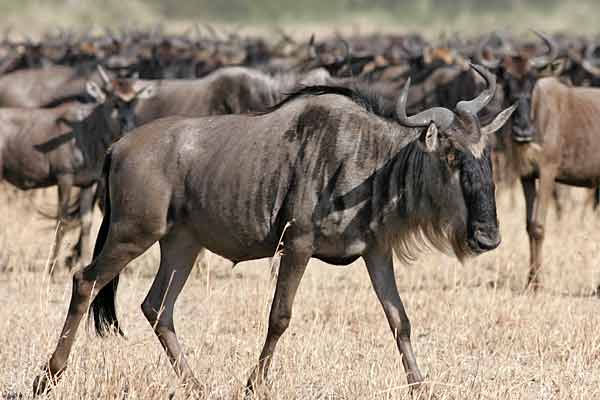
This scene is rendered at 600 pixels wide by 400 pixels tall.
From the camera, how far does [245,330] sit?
6094 mm

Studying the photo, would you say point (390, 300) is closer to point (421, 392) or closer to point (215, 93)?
point (421, 392)

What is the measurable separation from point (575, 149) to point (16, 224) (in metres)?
4.83

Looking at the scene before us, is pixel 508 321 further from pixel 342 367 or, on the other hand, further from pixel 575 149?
pixel 575 149

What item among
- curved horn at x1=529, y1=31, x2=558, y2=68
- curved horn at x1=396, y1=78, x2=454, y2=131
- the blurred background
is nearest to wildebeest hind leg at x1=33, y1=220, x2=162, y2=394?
curved horn at x1=396, y1=78, x2=454, y2=131

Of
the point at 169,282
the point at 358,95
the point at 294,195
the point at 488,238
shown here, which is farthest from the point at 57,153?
the point at 488,238

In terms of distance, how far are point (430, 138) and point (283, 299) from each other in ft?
3.07

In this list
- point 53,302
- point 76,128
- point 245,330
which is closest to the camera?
point 245,330

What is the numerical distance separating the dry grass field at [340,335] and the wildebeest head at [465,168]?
62cm

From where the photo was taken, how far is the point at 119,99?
32.5ft

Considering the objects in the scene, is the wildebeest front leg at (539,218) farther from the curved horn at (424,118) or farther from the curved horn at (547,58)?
the curved horn at (424,118)

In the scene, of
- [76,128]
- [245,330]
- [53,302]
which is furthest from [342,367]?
[76,128]

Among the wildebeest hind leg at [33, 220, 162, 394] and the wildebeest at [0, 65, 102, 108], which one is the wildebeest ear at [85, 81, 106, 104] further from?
the wildebeest hind leg at [33, 220, 162, 394]

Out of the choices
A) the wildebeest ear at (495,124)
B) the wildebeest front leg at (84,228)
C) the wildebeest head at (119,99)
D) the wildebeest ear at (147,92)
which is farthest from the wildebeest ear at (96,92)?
the wildebeest ear at (495,124)

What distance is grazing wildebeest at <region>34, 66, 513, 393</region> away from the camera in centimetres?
462
